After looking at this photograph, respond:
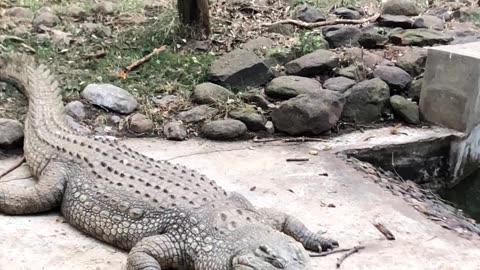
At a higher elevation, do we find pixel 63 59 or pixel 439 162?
pixel 63 59

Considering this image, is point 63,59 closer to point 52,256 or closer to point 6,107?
point 6,107

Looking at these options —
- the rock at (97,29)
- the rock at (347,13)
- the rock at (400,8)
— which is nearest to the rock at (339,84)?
the rock at (347,13)

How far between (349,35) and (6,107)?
3.59 m

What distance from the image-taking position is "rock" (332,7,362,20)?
7.91 m

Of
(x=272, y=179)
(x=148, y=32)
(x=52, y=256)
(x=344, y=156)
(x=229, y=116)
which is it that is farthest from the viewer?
(x=148, y=32)

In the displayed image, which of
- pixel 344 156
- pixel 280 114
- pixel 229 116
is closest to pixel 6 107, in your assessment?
pixel 229 116

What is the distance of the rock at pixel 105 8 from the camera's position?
7637 mm

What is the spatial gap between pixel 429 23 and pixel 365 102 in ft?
7.80

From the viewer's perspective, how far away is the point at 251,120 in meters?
5.52

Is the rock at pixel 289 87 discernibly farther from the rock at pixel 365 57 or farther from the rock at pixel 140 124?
the rock at pixel 140 124

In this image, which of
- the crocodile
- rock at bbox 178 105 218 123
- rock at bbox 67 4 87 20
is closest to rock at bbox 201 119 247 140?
rock at bbox 178 105 218 123

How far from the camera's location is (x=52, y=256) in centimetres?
350

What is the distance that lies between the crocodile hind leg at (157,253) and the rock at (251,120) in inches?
89.1

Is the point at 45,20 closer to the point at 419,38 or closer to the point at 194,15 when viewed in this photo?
the point at 194,15
